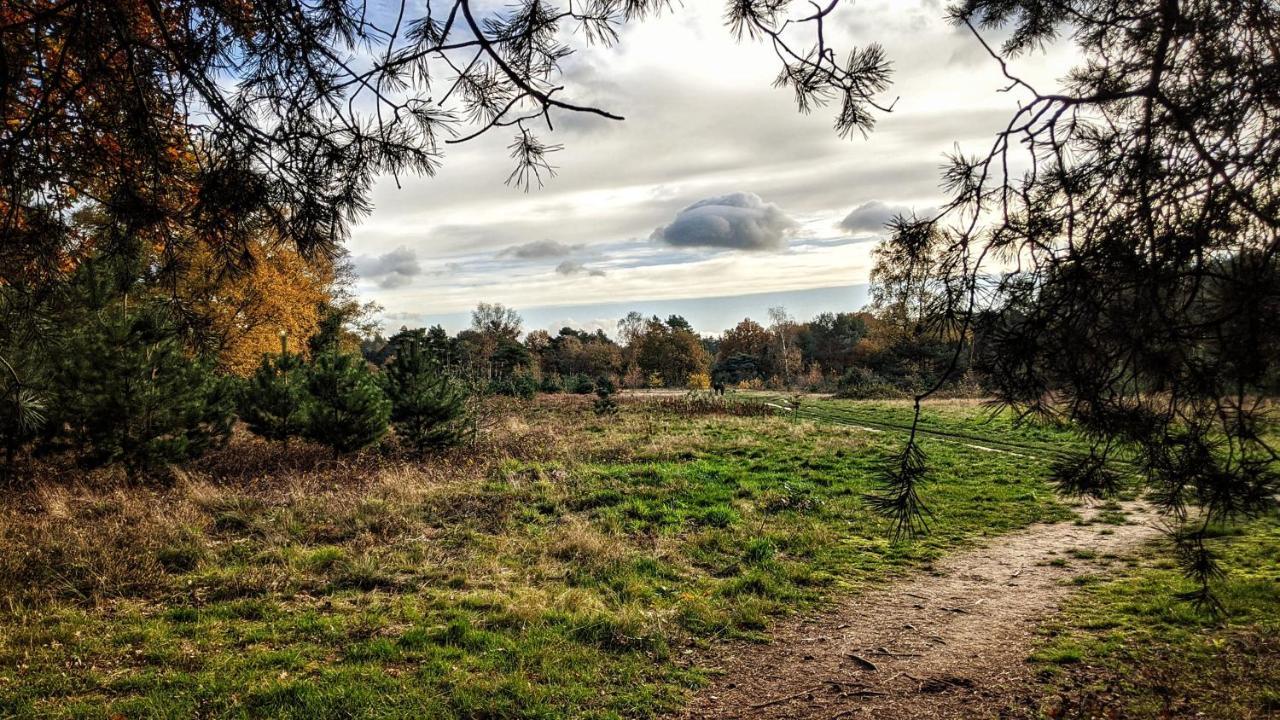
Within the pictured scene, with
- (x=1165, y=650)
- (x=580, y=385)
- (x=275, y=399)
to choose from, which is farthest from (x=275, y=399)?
(x=580, y=385)

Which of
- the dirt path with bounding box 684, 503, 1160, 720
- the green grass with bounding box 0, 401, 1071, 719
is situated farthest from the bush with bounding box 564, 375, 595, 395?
the dirt path with bounding box 684, 503, 1160, 720

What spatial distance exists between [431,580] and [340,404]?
700 centimetres

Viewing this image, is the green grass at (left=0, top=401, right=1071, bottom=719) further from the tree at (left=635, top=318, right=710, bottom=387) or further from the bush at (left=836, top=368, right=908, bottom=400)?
the tree at (left=635, top=318, right=710, bottom=387)

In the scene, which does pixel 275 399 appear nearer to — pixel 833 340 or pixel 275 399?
pixel 275 399

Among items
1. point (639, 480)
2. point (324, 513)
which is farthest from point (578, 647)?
point (639, 480)

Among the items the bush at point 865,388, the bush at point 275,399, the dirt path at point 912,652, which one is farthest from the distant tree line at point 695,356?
the dirt path at point 912,652

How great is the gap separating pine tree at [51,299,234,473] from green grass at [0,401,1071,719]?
3.02 ft

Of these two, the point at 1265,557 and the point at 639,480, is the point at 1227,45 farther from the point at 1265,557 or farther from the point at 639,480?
the point at 639,480

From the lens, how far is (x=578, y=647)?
4598mm

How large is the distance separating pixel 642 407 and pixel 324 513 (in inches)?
625

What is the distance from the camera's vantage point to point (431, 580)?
5973 millimetres

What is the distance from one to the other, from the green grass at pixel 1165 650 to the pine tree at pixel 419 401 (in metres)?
11.0

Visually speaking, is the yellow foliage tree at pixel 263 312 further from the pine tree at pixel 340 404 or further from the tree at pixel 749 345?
the tree at pixel 749 345

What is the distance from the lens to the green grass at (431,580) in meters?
3.97
